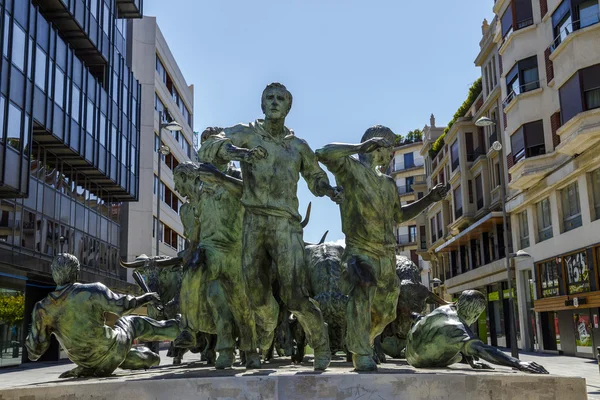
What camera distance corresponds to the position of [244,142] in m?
6.89

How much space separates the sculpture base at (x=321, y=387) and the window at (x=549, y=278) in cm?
2413

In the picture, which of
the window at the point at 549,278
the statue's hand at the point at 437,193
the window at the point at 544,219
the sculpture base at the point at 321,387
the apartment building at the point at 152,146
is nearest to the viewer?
the sculpture base at the point at 321,387

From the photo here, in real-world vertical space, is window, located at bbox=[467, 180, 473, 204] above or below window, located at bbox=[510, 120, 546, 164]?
above

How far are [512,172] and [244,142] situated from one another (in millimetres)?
26242

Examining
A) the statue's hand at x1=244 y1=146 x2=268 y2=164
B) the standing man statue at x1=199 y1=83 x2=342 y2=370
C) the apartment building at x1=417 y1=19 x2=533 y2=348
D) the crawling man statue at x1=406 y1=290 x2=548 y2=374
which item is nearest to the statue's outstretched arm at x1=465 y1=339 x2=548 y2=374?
the crawling man statue at x1=406 y1=290 x2=548 y2=374

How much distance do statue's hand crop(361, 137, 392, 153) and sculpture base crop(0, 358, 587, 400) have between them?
2077mm

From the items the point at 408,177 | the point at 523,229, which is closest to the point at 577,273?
the point at 523,229

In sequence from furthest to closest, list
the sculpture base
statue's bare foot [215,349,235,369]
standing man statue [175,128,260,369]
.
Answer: standing man statue [175,128,260,369] → statue's bare foot [215,349,235,369] → the sculpture base

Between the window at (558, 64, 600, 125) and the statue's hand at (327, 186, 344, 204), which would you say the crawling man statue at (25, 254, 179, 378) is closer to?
the statue's hand at (327, 186, 344, 204)

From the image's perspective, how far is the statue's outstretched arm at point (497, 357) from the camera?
242 inches

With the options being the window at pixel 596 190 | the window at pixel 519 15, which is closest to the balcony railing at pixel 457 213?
the window at pixel 519 15

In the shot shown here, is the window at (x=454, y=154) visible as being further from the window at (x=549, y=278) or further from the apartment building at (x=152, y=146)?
the apartment building at (x=152, y=146)

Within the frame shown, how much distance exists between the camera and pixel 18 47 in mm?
24000

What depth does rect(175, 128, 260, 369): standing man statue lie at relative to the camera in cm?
748
